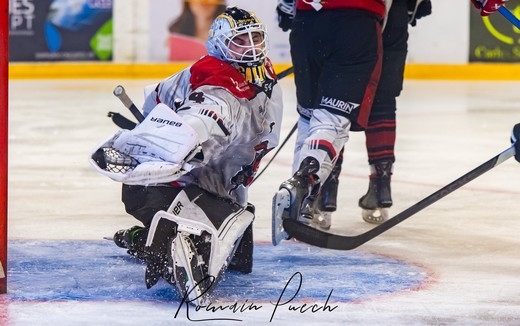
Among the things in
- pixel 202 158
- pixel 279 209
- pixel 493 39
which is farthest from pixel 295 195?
pixel 493 39

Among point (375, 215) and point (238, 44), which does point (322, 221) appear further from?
point (238, 44)

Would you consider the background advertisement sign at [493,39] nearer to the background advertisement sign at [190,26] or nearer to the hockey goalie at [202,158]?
the background advertisement sign at [190,26]

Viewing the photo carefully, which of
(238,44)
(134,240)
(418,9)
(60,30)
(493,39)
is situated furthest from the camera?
(493,39)

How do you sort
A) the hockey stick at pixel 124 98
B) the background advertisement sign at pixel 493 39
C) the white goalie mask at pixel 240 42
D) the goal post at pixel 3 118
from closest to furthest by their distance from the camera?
the goal post at pixel 3 118 < the white goalie mask at pixel 240 42 < the hockey stick at pixel 124 98 < the background advertisement sign at pixel 493 39

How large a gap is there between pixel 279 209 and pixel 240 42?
0.47 meters

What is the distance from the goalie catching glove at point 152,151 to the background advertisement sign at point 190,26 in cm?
691

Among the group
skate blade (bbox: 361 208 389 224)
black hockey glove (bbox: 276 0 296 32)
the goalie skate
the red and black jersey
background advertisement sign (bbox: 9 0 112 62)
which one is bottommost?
background advertisement sign (bbox: 9 0 112 62)

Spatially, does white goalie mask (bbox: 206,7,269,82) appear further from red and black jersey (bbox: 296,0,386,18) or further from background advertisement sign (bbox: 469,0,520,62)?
background advertisement sign (bbox: 469,0,520,62)

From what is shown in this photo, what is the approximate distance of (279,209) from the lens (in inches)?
138

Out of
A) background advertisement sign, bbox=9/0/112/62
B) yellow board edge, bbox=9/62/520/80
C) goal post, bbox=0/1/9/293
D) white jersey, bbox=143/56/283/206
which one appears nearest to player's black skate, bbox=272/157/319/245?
white jersey, bbox=143/56/283/206

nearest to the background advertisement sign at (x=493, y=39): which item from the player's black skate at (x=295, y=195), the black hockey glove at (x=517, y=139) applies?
the player's black skate at (x=295, y=195)

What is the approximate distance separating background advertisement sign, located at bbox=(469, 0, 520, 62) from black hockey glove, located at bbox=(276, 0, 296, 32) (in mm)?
5819

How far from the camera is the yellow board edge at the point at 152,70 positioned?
33.8ft

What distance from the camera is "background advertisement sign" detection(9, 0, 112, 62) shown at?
33.1 ft
